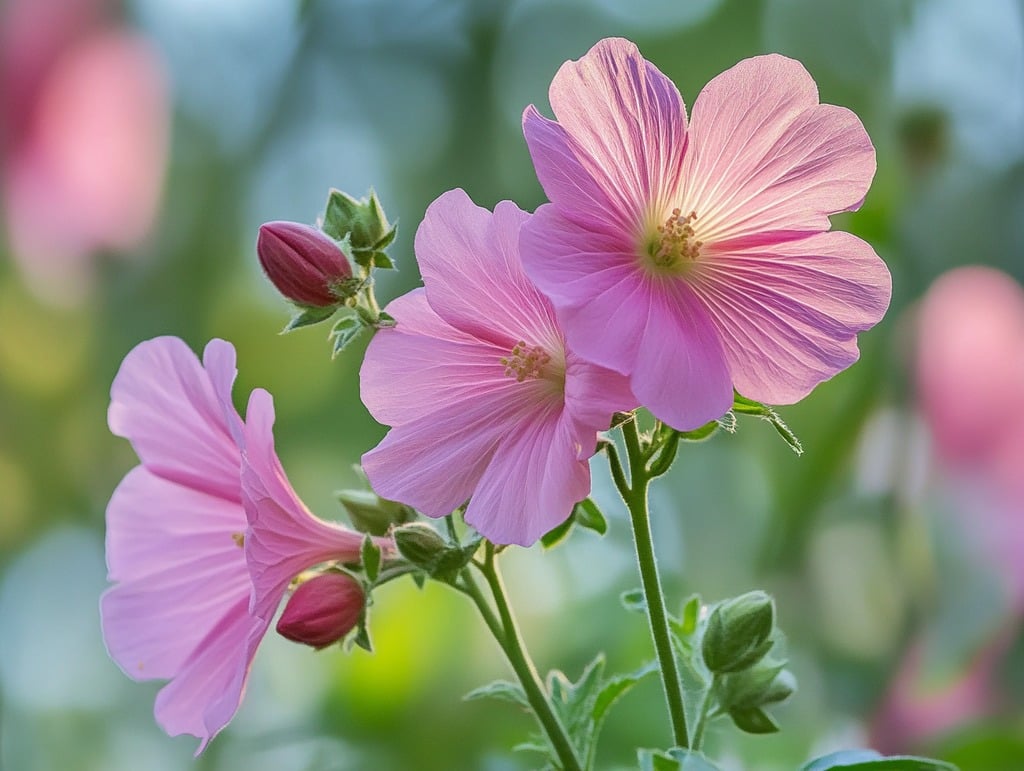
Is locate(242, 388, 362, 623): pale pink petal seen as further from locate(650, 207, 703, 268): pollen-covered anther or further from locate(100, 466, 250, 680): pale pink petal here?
locate(650, 207, 703, 268): pollen-covered anther

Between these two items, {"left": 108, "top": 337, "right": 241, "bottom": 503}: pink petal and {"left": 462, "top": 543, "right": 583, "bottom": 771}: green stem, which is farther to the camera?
{"left": 108, "top": 337, "right": 241, "bottom": 503}: pink petal

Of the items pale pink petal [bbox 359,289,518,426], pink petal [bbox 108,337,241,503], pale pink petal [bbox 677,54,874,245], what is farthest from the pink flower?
pink petal [bbox 108,337,241,503]

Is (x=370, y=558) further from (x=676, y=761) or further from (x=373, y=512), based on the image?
(x=676, y=761)

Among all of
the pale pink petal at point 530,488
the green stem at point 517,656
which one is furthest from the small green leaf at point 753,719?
the pale pink petal at point 530,488

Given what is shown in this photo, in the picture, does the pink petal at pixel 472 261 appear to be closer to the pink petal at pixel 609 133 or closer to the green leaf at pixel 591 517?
the pink petal at pixel 609 133

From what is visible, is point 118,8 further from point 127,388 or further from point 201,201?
point 127,388

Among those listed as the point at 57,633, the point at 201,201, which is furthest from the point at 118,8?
the point at 57,633

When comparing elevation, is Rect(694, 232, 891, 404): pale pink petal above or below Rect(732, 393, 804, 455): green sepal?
above

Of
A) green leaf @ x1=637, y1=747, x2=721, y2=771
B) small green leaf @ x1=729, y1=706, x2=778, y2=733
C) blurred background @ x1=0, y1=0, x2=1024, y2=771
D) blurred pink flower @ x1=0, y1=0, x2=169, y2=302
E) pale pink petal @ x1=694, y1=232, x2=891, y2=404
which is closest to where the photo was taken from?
green leaf @ x1=637, y1=747, x2=721, y2=771
